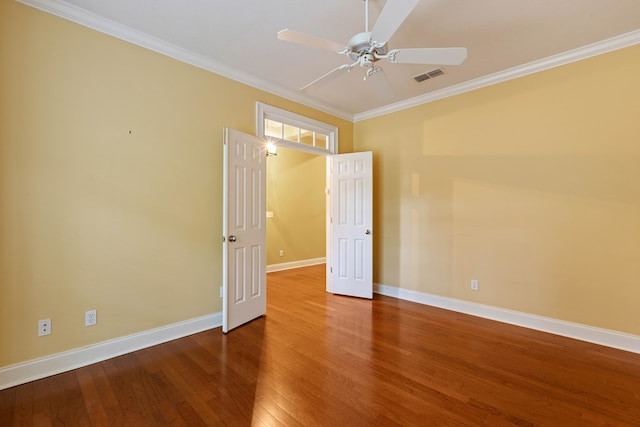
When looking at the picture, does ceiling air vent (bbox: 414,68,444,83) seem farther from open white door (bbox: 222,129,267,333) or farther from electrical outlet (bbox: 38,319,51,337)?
electrical outlet (bbox: 38,319,51,337)


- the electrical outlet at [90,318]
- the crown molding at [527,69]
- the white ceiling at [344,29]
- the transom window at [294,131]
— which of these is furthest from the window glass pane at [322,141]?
the electrical outlet at [90,318]

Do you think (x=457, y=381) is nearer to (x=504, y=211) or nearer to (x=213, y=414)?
(x=213, y=414)

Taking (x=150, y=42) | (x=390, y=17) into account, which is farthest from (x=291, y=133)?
(x=390, y=17)

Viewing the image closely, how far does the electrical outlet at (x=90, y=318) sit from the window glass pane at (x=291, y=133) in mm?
2859

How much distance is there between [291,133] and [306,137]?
0.31m

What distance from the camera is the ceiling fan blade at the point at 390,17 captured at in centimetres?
159

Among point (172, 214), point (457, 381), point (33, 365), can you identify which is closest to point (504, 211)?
point (457, 381)

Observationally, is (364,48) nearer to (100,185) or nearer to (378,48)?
(378,48)

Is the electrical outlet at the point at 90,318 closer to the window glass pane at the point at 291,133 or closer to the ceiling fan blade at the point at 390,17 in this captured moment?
the window glass pane at the point at 291,133

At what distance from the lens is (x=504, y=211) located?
3.34 m

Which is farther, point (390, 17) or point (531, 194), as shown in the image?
point (531, 194)

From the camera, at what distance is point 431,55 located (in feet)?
6.63

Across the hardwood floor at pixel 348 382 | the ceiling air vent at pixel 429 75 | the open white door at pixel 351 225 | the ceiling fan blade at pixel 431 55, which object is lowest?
the hardwood floor at pixel 348 382

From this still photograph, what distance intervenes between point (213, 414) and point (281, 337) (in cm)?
114
